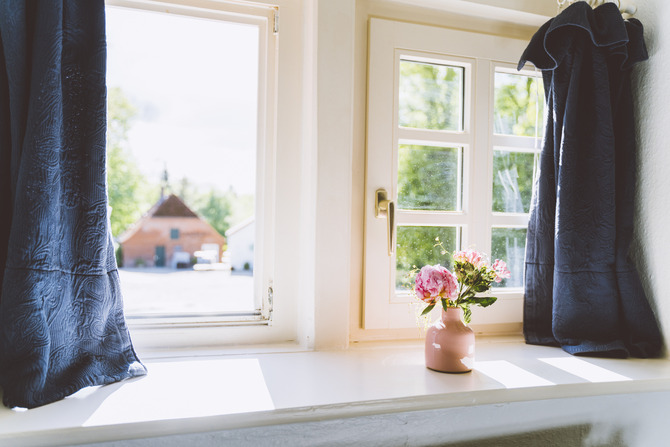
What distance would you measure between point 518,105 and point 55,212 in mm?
1406

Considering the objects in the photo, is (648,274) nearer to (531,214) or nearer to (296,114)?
(531,214)

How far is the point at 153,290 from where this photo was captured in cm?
137

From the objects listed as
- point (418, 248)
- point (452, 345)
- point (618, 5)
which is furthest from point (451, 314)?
point (618, 5)

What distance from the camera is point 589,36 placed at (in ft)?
4.63

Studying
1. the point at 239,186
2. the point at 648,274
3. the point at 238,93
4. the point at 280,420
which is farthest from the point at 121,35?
the point at 648,274

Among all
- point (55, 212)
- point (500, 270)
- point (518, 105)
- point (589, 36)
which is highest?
point (589, 36)

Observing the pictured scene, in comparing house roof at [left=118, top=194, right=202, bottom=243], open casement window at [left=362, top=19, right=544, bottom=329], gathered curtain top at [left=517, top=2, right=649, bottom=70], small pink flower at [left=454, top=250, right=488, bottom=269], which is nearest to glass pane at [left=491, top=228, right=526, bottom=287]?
open casement window at [left=362, top=19, right=544, bottom=329]

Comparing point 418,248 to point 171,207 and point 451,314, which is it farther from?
point 171,207

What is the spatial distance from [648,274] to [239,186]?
4.06 feet

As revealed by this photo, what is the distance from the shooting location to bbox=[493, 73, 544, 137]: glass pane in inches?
63.0

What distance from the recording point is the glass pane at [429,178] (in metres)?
1.51

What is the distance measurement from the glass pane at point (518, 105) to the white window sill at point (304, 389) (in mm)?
723

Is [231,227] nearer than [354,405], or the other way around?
[354,405]

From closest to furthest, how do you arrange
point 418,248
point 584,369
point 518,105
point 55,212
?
point 55,212, point 584,369, point 418,248, point 518,105
